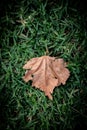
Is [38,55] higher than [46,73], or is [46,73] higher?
[38,55]

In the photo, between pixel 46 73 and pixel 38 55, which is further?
pixel 38 55

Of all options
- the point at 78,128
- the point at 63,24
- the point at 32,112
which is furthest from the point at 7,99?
the point at 63,24

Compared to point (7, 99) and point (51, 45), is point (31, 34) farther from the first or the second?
point (7, 99)

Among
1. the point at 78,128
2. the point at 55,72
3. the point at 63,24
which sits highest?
the point at 63,24
